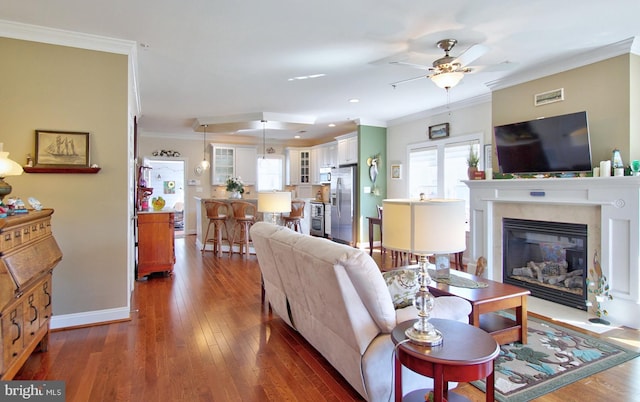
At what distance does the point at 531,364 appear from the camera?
258cm

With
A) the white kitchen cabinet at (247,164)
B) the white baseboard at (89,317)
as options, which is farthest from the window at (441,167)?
the white kitchen cabinet at (247,164)

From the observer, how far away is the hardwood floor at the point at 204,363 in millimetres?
2225

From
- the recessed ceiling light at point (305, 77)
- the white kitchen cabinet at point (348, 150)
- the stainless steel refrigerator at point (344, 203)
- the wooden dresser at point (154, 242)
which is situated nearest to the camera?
the recessed ceiling light at point (305, 77)

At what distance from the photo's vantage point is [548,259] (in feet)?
13.9

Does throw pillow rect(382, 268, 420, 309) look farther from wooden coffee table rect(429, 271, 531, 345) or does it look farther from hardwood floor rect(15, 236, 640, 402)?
hardwood floor rect(15, 236, 640, 402)

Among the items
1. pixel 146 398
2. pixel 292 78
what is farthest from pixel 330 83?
pixel 146 398

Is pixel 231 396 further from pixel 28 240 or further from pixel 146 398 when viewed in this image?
pixel 28 240

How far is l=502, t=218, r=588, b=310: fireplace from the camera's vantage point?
12.6 feet

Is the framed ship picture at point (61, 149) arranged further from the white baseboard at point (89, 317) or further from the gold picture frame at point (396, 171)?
the gold picture frame at point (396, 171)

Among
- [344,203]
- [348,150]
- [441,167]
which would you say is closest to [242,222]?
[344,203]

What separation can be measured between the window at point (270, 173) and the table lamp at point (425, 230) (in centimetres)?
832

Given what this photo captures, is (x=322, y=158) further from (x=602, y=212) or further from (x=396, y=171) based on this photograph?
(x=602, y=212)

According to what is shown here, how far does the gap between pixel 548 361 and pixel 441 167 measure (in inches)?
160

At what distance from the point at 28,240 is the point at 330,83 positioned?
3.65 m
